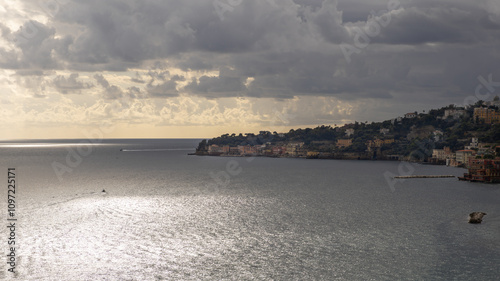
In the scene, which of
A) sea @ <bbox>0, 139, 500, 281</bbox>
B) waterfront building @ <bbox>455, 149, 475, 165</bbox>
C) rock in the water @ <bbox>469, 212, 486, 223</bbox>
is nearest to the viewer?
sea @ <bbox>0, 139, 500, 281</bbox>

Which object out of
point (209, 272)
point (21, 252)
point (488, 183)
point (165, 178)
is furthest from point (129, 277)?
point (488, 183)

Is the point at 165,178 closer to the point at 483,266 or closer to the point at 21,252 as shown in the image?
the point at 21,252

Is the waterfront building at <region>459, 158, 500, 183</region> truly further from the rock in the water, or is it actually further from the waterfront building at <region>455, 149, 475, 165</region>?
the rock in the water

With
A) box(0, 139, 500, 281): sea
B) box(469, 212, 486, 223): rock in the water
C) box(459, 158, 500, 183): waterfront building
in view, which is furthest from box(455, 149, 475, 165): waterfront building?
box(469, 212, 486, 223): rock in the water

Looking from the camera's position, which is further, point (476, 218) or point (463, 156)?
point (463, 156)

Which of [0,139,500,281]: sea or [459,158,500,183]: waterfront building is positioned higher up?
[459,158,500,183]: waterfront building

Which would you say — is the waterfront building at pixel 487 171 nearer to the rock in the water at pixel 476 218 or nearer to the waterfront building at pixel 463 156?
the waterfront building at pixel 463 156

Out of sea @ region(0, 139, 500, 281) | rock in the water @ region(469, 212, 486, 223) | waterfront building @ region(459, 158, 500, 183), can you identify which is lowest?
sea @ region(0, 139, 500, 281)

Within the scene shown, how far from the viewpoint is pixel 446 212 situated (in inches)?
2968

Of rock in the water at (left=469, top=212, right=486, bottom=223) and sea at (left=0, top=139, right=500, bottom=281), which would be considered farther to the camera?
rock in the water at (left=469, top=212, right=486, bottom=223)

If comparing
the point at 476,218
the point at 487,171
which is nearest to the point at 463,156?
the point at 487,171

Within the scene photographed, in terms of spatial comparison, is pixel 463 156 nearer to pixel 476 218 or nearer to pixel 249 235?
pixel 476 218

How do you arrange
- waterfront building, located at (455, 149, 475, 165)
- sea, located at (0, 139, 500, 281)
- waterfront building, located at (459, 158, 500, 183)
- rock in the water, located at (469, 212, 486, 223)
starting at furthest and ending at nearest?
1. waterfront building, located at (455, 149, 475, 165)
2. waterfront building, located at (459, 158, 500, 183)
3. rock in the water, located at (469, 212, 486, 223)
4. sea, located at (0, 139, 500, 281)

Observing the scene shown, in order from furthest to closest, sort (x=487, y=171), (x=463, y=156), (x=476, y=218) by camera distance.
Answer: (x=463, y=156) < (x=487, y=171) < (x=476, y=218)
